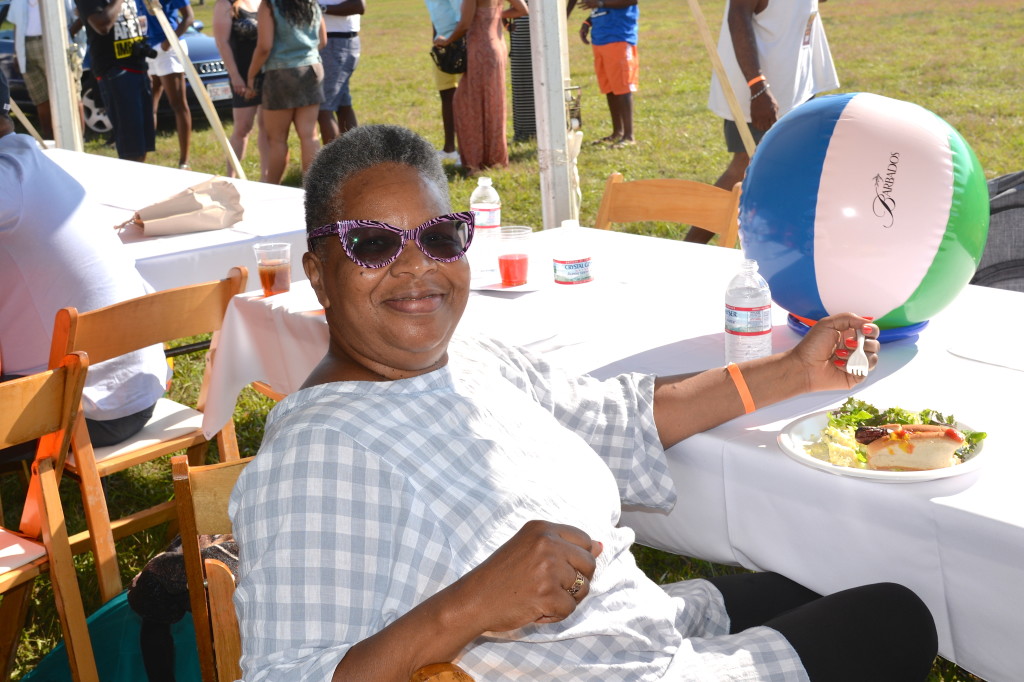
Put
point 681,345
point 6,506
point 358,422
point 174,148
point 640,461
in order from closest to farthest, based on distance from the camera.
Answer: point 358,422 → point 640,461 → point 681,345 → point 6,506 → point 174,148

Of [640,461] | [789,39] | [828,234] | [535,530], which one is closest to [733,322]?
[828,234]

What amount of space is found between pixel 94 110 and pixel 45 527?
30.9 ft

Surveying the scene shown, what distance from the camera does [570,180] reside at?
4004 mm

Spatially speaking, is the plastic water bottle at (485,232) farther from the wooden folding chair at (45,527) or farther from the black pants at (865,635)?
the black pants at (865,635)

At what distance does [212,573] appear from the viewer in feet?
4.61

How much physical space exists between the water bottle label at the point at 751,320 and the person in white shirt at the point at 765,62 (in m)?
2.57

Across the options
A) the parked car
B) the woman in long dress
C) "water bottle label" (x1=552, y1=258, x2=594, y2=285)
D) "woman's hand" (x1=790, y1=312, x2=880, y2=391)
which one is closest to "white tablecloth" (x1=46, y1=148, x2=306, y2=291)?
"water bottle label" (x1=552, y1=258, x2=594, y2=285)

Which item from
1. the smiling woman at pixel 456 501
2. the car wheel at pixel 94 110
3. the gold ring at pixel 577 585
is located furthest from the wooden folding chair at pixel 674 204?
the car wheel at pixel 94 110

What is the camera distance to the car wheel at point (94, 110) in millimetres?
10576

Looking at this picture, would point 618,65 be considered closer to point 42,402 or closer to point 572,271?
point 572,271

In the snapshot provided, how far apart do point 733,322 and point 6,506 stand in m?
2.76

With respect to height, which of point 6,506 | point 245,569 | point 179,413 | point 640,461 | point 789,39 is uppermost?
point 789,39

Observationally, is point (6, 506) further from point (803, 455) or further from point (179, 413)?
point (803, 455)

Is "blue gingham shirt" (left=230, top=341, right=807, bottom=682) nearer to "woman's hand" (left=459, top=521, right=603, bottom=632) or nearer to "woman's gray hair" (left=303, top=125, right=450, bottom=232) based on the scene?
"woman's hand" (left=459, top=521, right=603, bottom=632)
